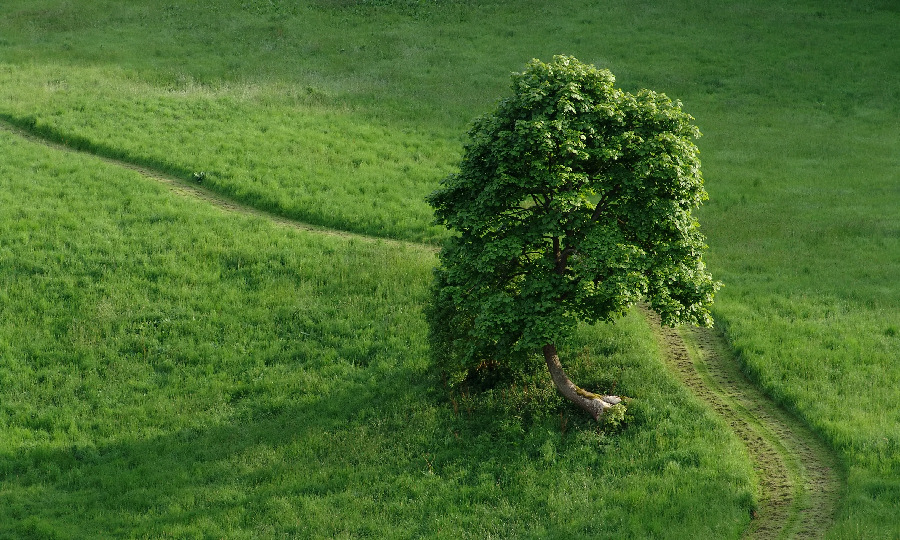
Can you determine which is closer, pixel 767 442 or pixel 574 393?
pixel 767 442

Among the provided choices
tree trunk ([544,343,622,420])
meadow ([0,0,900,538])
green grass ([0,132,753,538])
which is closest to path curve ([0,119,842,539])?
meadow ([0,0,900,538])

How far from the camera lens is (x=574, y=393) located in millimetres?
25109

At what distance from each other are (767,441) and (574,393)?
16.6 feet

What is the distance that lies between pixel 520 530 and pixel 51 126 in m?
31.9

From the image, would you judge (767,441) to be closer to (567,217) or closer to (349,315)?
(567,217)

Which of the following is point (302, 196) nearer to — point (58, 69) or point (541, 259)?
point (541, 259)

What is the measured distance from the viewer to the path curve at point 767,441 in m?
21.0

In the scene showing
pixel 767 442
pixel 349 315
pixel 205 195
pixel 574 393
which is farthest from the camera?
pixel 205 195

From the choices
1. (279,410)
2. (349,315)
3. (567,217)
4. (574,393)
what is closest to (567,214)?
(567,217)

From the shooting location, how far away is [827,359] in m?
26.7

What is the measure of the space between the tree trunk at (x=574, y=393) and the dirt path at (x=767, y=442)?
10.1 ft

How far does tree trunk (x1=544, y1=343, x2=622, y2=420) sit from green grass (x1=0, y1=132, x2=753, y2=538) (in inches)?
16.7

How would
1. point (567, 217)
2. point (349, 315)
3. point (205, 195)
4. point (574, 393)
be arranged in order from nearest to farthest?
point (567, 217) → point (574, 393) → point (349, 315) → point (205, 195)

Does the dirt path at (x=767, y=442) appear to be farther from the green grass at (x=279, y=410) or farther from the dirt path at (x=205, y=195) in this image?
the dirt path at (x=205, y=195)
